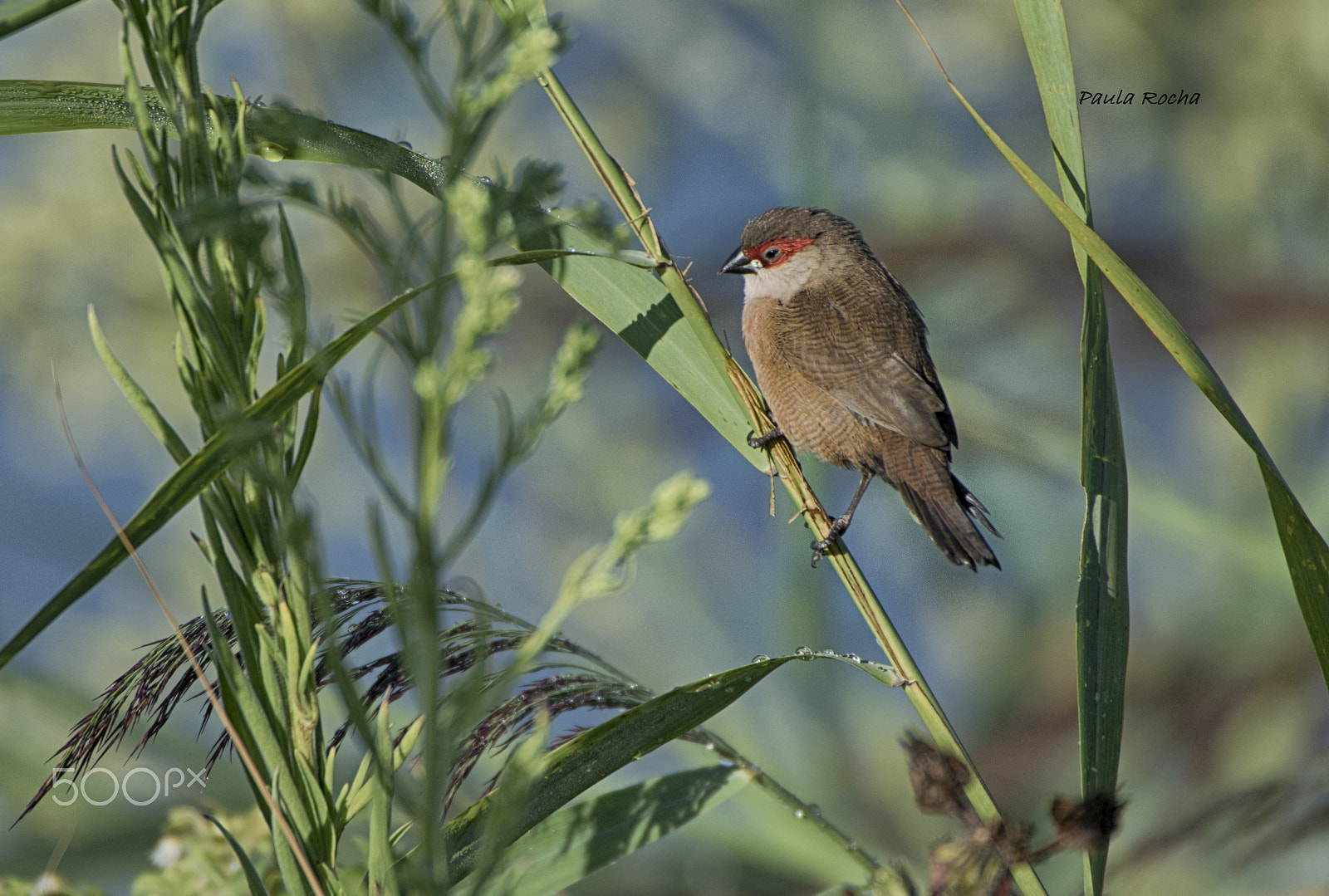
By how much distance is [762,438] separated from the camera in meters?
1.15

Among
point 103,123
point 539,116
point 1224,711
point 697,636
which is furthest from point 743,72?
point 103,123

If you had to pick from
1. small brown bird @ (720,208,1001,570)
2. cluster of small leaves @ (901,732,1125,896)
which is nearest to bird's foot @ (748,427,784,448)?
cluster of small leaves @ (901,732,1125,896)

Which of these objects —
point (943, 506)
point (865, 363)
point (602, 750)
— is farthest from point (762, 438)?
point (865, 363)

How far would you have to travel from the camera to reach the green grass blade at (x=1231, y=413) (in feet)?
2.70

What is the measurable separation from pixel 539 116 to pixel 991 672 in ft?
8.02

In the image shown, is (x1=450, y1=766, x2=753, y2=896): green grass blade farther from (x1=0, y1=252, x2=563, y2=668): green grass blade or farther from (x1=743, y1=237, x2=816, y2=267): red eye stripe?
(x1=743, y1=237, x2=816, y2=267): red eye stripe

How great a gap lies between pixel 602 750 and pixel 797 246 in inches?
70.2

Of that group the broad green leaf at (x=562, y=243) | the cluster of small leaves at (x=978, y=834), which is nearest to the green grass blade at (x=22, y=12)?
the broad green leaf at (x=562, y=243)

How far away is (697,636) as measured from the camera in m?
3.17

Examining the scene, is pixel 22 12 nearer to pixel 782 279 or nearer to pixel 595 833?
pixel 595 833

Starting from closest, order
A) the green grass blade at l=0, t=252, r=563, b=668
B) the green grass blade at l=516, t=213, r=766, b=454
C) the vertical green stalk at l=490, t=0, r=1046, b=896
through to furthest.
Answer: the green grass blade at l=0, t=252, r=563, b=668, the vertical green stalk at l=490, t=0, r=1046, b=896, the green grass blade at l=516, t=213, r=766, b=454

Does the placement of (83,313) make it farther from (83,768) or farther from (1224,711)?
(1224,711)

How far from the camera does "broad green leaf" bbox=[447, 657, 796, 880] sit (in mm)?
745

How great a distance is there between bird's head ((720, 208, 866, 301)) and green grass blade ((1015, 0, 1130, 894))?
4.36ft
